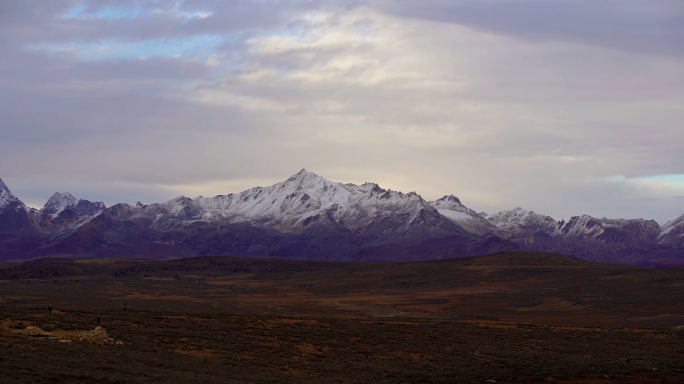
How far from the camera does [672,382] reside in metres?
41.0

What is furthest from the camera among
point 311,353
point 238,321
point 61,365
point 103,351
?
point 238,321

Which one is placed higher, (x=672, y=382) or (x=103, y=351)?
(x=103, y=351)

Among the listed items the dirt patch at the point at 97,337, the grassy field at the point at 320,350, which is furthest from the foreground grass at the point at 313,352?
the dirt patch at the point at 97,337

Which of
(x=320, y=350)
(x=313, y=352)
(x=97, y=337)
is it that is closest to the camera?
(x=97, y=337)

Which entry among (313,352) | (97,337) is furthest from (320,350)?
(97,337)

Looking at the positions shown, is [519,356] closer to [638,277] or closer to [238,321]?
[238,321]

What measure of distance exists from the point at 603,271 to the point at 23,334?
503 feet

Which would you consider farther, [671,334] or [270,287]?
[270,287]

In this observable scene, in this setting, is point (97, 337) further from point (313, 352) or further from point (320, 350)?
point (320, 350)

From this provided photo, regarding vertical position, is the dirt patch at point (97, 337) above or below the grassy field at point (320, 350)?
above

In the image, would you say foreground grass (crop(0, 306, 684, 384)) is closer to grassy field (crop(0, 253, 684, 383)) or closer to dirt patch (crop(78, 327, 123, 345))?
grassy field (crop(0, 253, 684, 383))

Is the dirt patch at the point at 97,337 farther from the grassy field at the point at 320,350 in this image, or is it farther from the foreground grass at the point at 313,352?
the foreground grass at the point at 313,352

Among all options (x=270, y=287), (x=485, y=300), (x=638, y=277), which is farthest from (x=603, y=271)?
(x=270, y=287)

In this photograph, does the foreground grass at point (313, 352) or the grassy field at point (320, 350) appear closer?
the foreground grass at point (313, 352)
